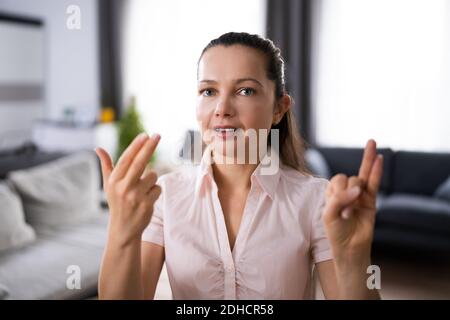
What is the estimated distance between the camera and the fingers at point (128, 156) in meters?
0.38

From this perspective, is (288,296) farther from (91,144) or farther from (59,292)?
(91,144)

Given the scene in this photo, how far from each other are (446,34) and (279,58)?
A: 7.55 feet

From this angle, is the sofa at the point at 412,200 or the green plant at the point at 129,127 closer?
the sofa at the point at 412,200

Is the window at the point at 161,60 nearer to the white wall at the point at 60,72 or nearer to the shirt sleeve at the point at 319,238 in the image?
the white wall at the point at 60,72

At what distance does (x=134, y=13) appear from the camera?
3439 millimetres

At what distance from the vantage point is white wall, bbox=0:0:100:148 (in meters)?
3.30

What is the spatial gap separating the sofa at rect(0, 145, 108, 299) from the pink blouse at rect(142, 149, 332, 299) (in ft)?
1.81

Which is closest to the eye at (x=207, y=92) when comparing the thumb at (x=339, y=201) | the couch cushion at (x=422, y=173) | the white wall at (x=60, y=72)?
the thumb at (x=339, y=201)

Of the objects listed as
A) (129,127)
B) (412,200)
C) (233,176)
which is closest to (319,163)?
(412,200)

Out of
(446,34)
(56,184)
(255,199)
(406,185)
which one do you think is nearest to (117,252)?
(255,199)

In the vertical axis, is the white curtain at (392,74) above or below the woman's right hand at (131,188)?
above

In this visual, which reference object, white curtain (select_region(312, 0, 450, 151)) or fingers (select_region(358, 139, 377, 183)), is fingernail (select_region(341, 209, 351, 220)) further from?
white curtain (select_region(312, 0, 450, 151))

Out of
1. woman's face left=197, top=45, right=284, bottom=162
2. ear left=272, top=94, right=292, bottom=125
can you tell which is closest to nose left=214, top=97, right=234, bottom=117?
woman's face left=197, top=45, right=284, bottom=162

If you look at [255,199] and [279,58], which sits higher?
[279,58]
